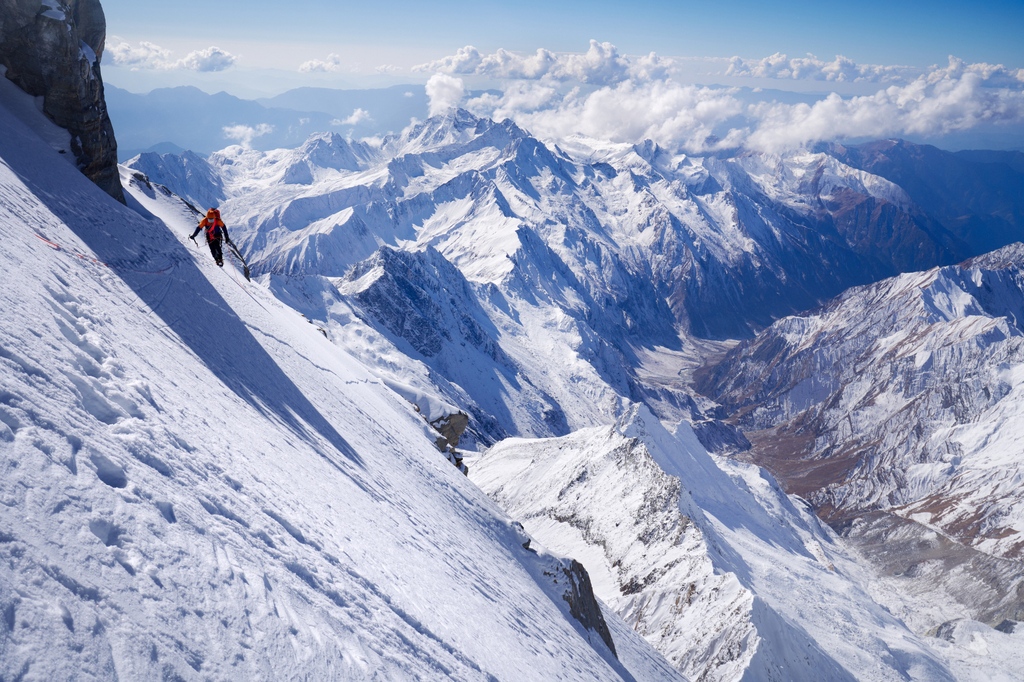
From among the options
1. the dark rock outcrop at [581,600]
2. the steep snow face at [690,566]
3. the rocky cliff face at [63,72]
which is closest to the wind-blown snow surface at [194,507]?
the dark rock outcrop at [581,600]

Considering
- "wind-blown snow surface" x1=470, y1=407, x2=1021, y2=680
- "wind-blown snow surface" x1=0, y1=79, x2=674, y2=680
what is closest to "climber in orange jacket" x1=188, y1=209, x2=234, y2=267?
"wind-blown snow surface" x1=0, y1=79, x2=674, y2=680

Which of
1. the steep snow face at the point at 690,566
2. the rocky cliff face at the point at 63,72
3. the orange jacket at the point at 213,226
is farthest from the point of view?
the steep snow face at the point at 690,566

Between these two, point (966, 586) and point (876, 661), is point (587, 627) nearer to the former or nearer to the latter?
point (876, 661)

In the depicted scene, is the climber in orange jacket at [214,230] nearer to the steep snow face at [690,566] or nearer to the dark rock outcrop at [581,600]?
the dark rock outcrop at [581,600]

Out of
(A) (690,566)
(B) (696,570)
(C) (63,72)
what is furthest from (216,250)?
(A) (690,566)

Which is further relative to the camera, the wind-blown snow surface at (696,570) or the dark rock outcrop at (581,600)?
the wind-blown snow surface at (696,570)

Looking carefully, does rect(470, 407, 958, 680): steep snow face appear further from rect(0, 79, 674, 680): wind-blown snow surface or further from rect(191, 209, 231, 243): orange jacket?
rect(191, 209, 231, 243): orange jacket
